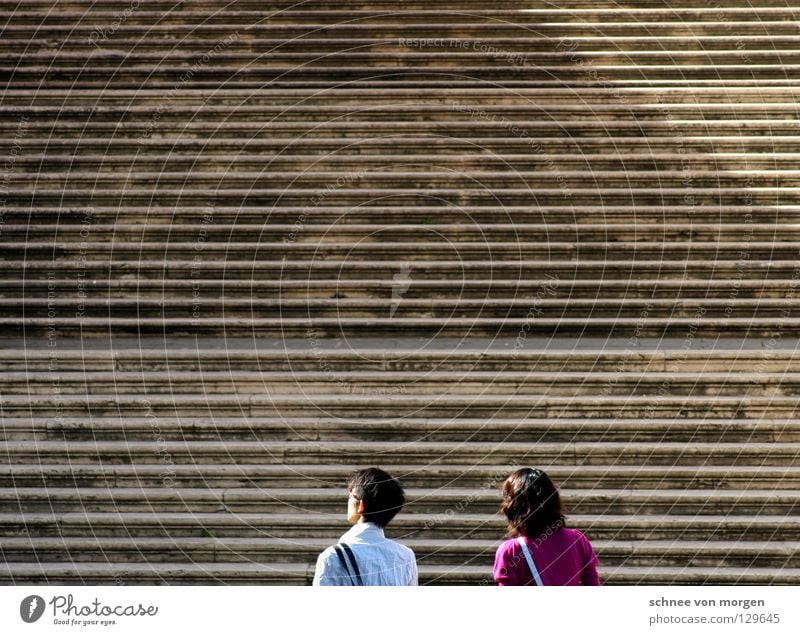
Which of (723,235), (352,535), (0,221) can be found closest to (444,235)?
(723,235)

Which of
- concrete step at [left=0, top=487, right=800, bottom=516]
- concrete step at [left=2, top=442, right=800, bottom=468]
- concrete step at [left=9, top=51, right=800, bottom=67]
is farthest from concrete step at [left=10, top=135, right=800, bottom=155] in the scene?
concrete step at [left=0, top=487, right=800, bottom=516]

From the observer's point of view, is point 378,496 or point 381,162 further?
point 381,162

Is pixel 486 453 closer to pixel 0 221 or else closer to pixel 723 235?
pixel 723 235

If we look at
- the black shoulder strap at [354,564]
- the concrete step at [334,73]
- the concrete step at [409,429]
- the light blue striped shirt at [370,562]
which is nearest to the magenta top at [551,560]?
the light blue striped shirt at [370,562]

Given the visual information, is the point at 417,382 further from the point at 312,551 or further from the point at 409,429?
the point at 312,551

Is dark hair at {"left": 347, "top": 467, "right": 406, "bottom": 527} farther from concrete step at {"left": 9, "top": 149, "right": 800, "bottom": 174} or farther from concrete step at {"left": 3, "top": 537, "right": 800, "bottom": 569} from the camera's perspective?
concrete step at {"left": 9, "top": 149, "right": 800, "bottom": 174}

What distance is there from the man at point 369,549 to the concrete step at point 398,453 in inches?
109

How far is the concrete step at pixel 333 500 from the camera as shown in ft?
19.1

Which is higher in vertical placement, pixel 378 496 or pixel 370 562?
pixel 378 496

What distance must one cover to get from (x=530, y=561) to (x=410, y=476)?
9.55 feet

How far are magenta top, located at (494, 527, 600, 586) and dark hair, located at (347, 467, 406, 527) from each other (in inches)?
14.5

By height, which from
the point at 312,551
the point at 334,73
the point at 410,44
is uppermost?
the point at 410,44

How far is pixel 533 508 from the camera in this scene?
3164mm

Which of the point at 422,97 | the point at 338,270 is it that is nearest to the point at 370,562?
the point at 338,270
